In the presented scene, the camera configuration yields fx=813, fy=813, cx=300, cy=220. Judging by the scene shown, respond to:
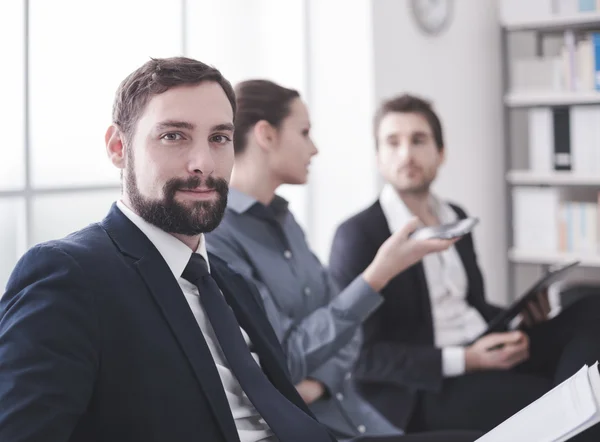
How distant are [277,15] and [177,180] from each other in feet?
7.67

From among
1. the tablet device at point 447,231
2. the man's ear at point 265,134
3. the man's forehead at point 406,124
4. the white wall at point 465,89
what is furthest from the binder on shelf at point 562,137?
the man's ear at point 265,134

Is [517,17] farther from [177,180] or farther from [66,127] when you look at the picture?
[177,180]

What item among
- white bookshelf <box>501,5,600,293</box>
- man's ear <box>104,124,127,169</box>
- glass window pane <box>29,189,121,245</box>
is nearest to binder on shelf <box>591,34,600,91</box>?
white bookshelf <box>501,5,600,293</box>

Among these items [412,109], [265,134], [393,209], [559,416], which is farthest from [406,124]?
[559,416]

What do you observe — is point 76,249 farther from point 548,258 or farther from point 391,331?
point 548,258

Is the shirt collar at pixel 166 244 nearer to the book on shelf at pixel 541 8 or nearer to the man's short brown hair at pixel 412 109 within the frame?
the man's short brown hair at pixel 412 109

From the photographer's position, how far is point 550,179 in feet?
12.8

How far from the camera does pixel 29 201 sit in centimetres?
235

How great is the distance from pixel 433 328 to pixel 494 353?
189mm

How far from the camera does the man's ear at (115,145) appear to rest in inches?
Result: 52.1

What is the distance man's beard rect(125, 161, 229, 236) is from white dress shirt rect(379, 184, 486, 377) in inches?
47.6

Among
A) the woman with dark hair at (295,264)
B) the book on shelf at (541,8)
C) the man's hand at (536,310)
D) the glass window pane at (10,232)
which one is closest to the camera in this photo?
the woman with dark hair at (295,264)

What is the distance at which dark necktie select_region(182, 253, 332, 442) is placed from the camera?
1285 mm

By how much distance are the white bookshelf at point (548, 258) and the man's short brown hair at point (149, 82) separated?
2.84 meters
